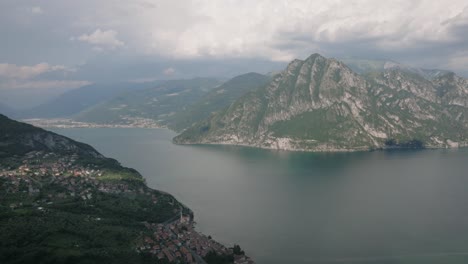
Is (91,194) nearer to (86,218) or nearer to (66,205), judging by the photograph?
(66,205)

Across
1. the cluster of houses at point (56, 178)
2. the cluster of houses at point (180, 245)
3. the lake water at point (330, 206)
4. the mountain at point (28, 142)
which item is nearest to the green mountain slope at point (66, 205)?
the cluster of houses at point (56, 178)

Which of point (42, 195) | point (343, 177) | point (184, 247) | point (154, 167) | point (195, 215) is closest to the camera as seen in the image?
point (184, 247)

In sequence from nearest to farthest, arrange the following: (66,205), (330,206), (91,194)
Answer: (66,205)
(91,194)
(330,206)

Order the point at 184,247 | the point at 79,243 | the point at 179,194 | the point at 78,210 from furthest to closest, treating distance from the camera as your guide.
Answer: the point at 179,194 → the point at 78,210 → the point at 184,247 → the point at 79,243

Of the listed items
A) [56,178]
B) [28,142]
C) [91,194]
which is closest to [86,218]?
[91,194]

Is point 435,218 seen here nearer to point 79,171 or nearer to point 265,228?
point 265,228

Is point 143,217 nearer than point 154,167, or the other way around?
point 143,217

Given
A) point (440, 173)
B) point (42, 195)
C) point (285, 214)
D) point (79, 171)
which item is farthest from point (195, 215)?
point (440, 173)
